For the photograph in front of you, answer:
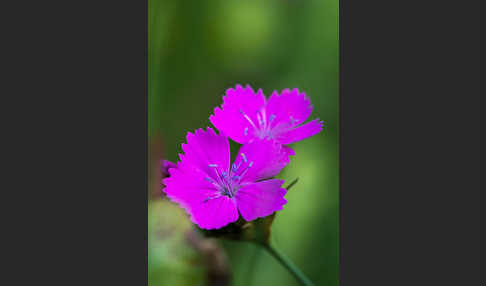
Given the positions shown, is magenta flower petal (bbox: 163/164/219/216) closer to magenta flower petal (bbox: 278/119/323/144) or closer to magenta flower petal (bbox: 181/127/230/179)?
magenta flower petal (bbox: 181/127/230/179)

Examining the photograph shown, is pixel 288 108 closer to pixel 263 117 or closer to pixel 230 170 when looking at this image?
pixel 263 117

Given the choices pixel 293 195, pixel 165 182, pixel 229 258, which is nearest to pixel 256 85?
pixel 293 195

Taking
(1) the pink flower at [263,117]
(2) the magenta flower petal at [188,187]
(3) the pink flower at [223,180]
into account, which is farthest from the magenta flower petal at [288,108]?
(2) the magenta flower petal at [188,187]

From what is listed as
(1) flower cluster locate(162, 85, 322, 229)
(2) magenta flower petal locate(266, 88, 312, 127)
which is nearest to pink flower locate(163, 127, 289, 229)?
(1) flower cluster locate(162, 85, 322, 229)

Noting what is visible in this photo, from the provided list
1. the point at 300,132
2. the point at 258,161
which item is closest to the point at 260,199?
the point at 258,161

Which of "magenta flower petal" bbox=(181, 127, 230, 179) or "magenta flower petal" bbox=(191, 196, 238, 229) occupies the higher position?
"magenta flower petal" bbox=(181, 127, 230, 179)
